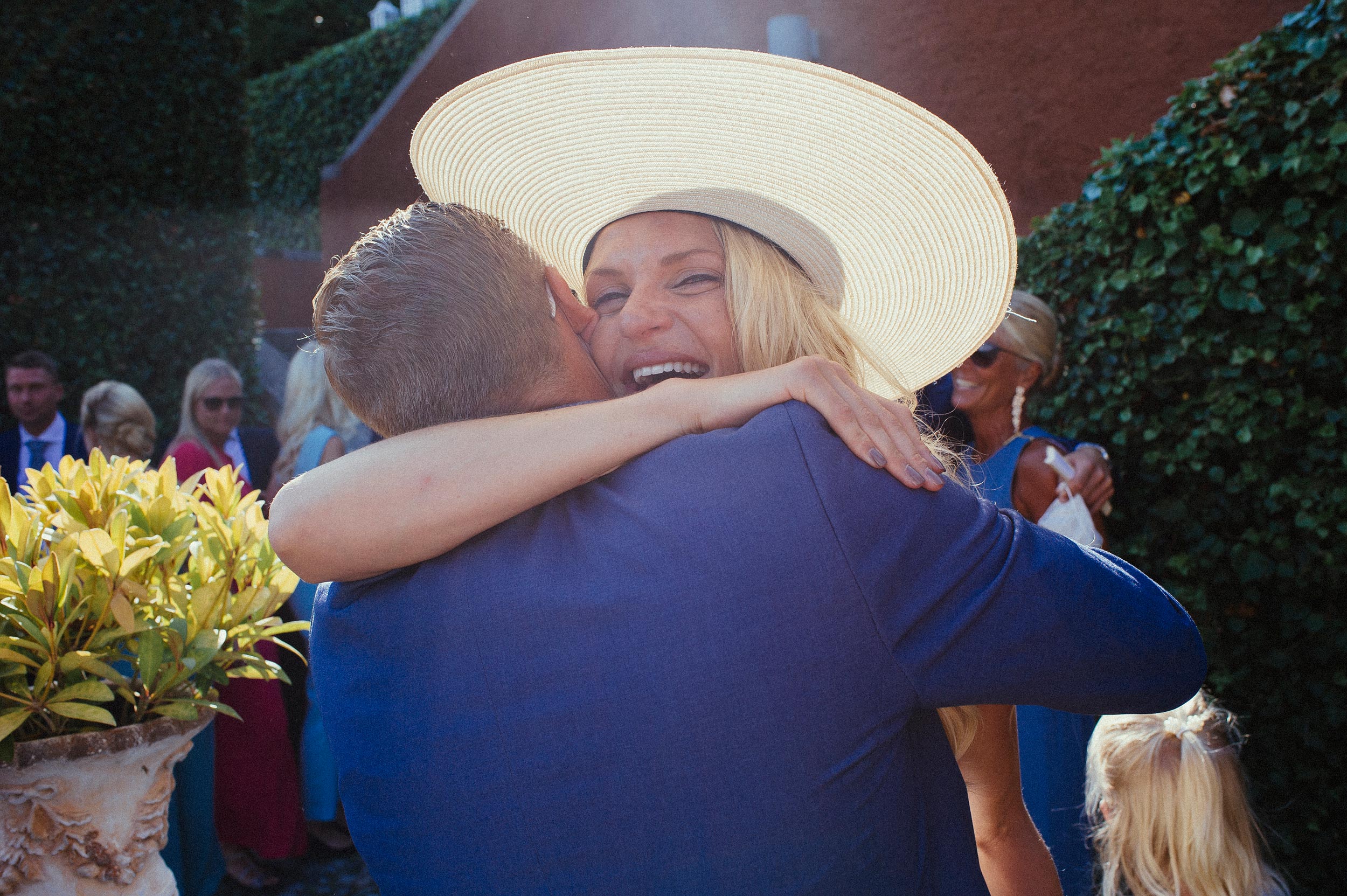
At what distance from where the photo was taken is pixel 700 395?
1.41 metres

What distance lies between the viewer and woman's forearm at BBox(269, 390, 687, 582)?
1279 mm

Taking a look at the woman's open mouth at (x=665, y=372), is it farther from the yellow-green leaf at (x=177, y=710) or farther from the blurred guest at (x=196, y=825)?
the blurred guest at (x=196, y=825)

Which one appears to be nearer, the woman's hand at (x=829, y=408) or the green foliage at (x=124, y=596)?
the woman's hand at (x=829, y=408)

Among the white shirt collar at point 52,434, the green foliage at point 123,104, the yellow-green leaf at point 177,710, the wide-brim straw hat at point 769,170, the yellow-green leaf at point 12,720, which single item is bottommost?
the yellow-green leaf at point 177,710

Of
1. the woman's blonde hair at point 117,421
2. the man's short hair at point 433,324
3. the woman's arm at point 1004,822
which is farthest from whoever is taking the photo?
the woman's blonde hair at point 117,421

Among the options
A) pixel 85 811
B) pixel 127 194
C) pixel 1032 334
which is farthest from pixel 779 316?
pixel 127 194

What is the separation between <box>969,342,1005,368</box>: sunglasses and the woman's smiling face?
2.23 metres

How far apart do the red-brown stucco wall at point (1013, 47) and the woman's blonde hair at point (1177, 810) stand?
18.4 feet

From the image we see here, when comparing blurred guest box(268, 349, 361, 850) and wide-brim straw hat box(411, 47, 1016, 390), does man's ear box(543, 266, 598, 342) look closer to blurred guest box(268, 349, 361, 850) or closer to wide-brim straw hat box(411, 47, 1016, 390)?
wide-brim straw hat box(411, 47, 1016, 390)

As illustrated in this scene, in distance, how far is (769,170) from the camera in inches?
82.9

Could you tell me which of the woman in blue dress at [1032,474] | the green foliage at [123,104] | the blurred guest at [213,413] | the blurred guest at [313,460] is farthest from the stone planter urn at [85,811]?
the green foliage at [123,104]

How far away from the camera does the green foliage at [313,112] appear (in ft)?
50.5

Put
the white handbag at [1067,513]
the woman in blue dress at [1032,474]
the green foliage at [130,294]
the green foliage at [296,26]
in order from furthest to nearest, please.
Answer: the green foliage at [296,26], the green foliage at [130,294], the white handbag at [1067,513], the woman in blue dress at [1032,474]

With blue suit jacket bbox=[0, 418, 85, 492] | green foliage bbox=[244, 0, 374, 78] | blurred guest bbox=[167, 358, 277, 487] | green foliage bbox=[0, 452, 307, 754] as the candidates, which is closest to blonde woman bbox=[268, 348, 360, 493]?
blurred guest bbox=[167, 358, 277, 487]
